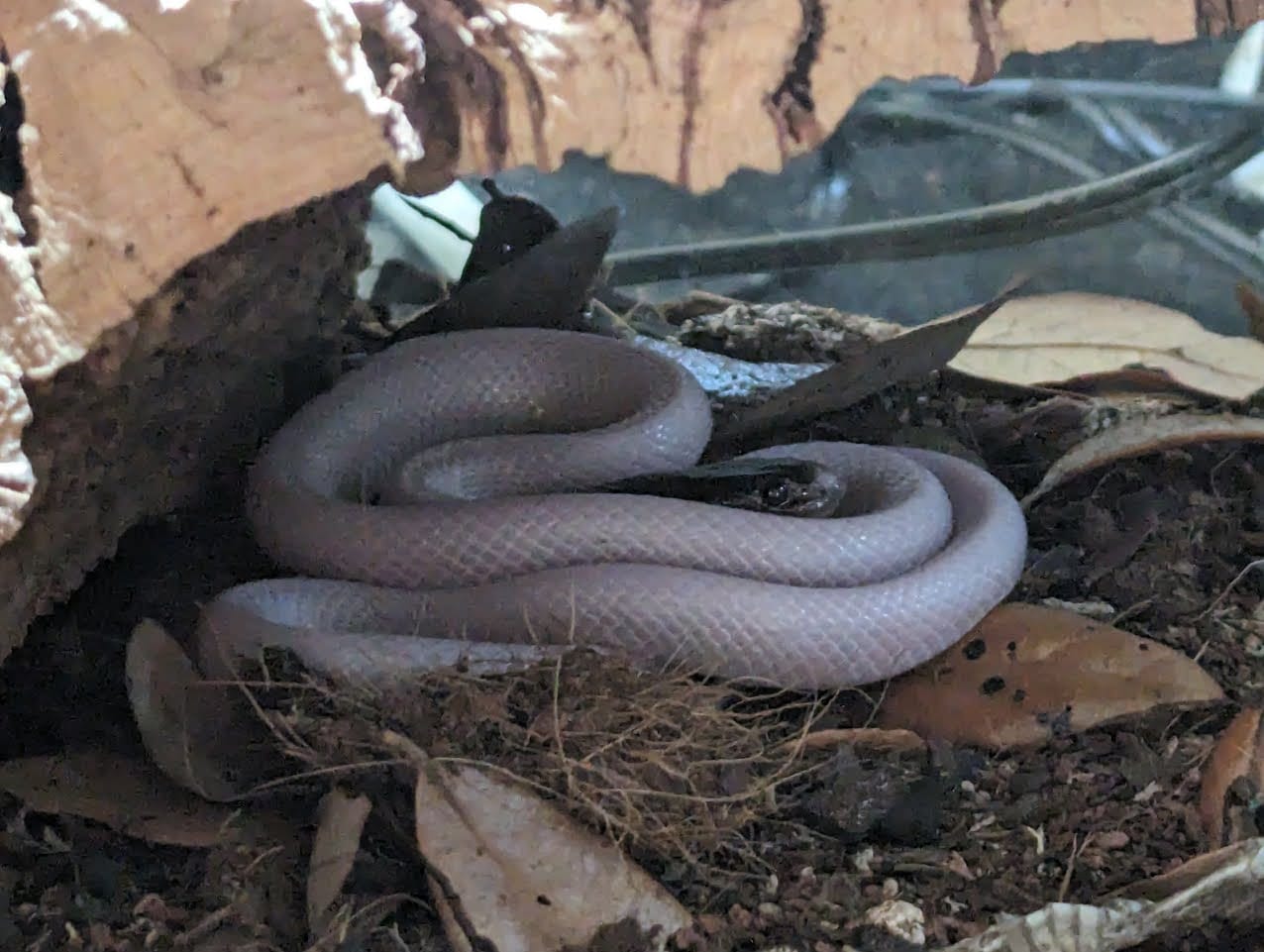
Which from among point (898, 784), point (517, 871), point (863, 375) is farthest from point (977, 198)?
point (517, 871)

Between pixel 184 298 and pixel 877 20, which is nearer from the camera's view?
pixel 877 20

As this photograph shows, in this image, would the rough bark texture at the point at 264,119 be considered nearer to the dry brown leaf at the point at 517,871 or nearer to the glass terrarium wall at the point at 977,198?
the dry brown leaf at the point at 517,871

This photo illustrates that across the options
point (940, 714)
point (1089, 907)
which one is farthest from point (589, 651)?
point (1089, 907)

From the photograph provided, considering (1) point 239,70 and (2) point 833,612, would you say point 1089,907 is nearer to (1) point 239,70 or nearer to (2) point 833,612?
(2) point 833,612

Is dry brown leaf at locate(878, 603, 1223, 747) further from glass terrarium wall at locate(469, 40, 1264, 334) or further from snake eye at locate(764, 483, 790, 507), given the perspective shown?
glass terrarium wall at locate(469, 40, 1264, 334)

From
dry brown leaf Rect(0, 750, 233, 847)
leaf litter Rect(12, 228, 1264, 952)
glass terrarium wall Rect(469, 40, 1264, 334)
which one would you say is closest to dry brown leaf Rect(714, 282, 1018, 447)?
leaf litter Rect(12, 228, 1264, 952)
